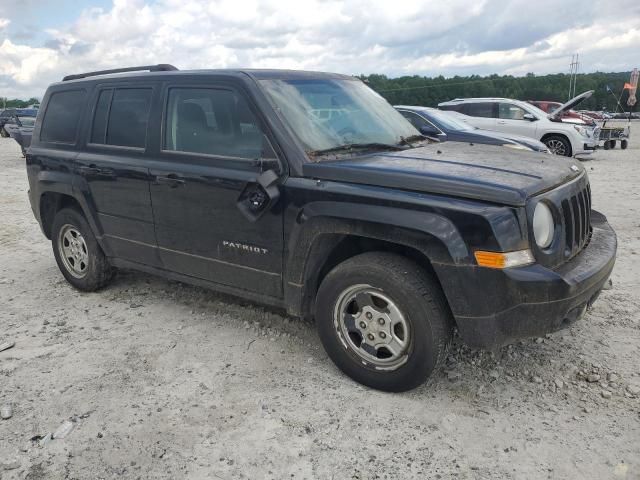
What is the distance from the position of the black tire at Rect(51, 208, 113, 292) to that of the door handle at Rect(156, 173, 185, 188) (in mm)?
1238

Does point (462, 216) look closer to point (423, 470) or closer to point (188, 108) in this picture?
point (423, 470)

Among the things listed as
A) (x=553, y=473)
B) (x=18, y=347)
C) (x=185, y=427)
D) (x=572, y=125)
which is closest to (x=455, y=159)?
(x=553, y=473)

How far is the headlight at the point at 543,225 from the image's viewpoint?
2.88 metres

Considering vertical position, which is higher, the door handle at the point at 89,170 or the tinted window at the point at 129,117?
the tinted window at the point at 129,117

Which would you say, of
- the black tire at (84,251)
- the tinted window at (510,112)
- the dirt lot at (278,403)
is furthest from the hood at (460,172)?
the tinted window at (510,112)

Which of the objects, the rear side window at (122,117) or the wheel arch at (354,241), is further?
the rear side window at (122,117)

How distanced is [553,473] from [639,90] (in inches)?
2837

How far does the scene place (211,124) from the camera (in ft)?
12.7

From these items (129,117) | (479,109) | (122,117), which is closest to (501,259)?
(129,117)

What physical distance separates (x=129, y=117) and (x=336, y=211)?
7.16ft

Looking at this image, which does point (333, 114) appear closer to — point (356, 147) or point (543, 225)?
point (356, 147)

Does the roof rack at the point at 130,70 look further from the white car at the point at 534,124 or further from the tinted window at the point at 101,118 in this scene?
the white car at the point at 534,124

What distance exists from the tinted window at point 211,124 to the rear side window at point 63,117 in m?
1.27

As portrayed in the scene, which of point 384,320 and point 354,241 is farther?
point 354,241
